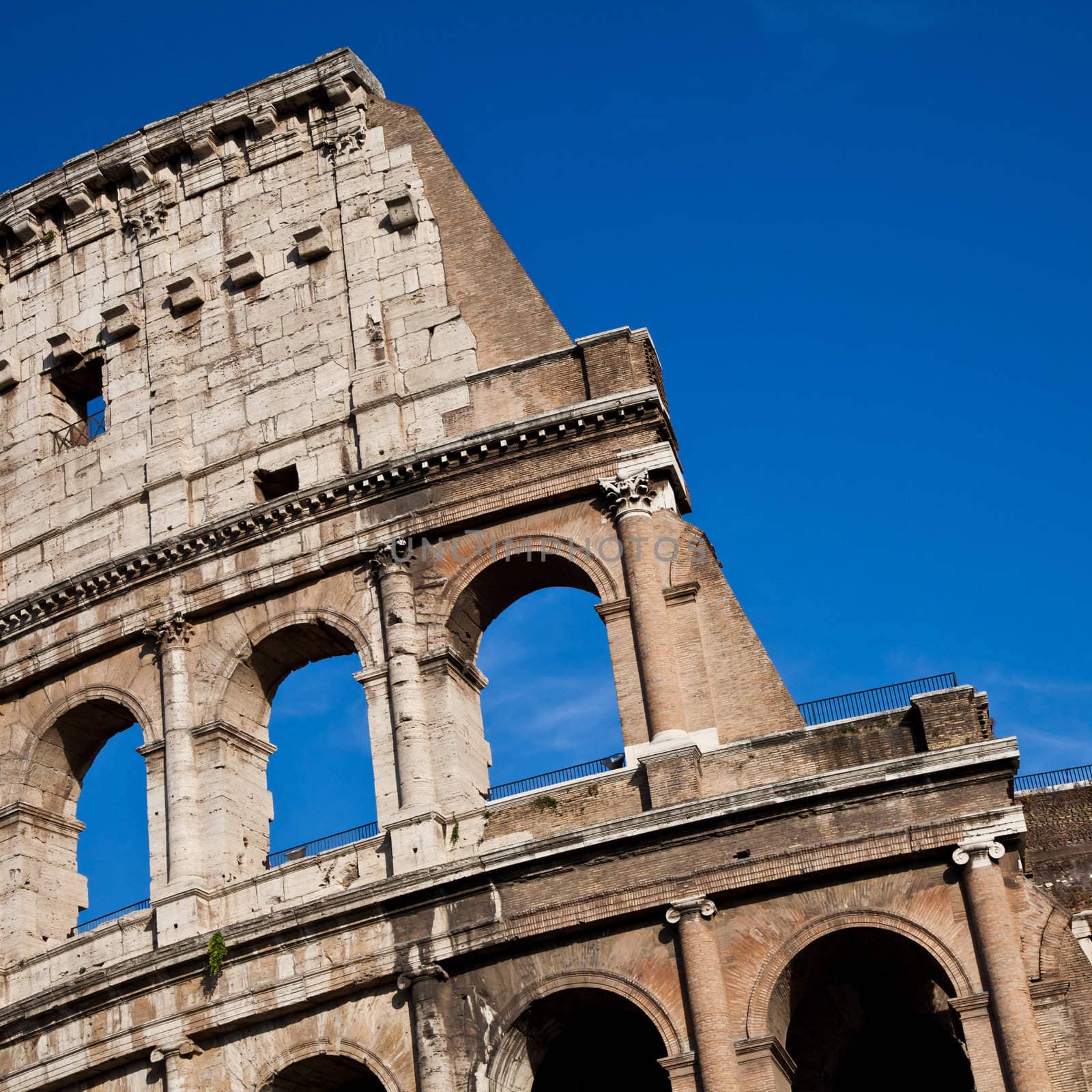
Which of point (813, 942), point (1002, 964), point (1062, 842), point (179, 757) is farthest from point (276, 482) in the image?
point (1002, 964)

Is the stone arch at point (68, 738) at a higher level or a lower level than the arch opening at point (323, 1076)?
higher

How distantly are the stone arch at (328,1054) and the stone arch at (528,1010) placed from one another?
3.94 ft

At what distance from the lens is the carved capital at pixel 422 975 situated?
70.9 ft

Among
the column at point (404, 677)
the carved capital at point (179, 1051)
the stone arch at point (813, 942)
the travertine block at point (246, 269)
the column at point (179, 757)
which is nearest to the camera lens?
the stone arch at point (813, 942)

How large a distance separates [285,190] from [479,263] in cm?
364

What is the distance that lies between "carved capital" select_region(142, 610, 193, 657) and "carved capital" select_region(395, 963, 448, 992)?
5958 millimetres

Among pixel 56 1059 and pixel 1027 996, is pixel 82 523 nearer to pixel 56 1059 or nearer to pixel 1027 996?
pixel 56 1059

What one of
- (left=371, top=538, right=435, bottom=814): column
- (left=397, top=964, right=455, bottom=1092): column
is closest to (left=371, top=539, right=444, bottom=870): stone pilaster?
(left=371, top=538, right=435, bottom=814): column

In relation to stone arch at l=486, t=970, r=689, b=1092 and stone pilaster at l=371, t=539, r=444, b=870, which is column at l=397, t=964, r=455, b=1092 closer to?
stone arch at l=486, t=970, r=689, b=1092

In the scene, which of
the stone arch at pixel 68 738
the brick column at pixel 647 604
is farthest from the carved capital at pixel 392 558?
the stone arch at pixel 68 738

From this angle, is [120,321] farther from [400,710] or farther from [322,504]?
[400,710]

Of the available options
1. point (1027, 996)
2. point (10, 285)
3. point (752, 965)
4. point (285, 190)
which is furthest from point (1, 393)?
point (1027, 996)

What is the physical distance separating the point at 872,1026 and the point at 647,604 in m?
5.57

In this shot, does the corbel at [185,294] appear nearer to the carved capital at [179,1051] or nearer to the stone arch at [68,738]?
the stone arch at [68,738]
